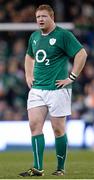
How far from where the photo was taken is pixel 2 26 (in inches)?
842

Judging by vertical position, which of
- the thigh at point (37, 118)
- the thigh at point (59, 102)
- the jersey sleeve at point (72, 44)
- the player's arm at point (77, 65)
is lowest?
the thigh at point (37, 118)

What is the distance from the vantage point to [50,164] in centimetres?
1339

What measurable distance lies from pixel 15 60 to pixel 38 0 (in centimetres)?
264

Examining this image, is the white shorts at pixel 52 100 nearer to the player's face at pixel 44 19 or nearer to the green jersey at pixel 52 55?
the green jersey at pixel 52 55

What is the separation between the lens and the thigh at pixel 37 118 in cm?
1010

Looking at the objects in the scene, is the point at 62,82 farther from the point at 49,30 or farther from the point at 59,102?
the point at 49,30

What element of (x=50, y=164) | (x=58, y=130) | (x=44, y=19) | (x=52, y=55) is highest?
(x=44, y=19)

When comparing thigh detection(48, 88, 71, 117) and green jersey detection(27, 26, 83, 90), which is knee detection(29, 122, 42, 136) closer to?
thigh detection(48, 88, 71, 117)

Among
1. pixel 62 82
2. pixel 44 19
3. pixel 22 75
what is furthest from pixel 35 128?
pixel 22 75

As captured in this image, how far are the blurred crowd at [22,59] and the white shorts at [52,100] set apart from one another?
354 inches

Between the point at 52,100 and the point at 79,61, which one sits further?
the point at 52,100

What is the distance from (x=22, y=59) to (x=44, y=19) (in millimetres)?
11010

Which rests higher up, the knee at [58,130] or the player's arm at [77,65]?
the player's arm at [77,65]

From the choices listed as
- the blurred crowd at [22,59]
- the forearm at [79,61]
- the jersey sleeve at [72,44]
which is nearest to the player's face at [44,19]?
the jersey sleeve at [72,44]
